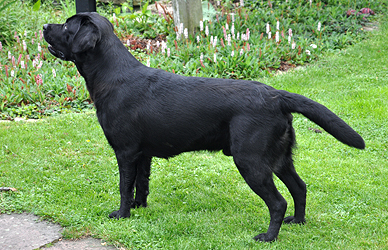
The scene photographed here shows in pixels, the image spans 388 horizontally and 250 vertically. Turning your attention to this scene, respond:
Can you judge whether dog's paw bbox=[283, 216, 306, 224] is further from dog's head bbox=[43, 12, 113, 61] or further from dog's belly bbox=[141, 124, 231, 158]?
dog's head bbox=[43, 12, 113, 61]

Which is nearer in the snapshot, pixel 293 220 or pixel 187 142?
pixel 187 142

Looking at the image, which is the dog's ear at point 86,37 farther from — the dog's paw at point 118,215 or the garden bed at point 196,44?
the garden bed at point 196,44

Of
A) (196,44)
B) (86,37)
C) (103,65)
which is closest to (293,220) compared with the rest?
(103,65)

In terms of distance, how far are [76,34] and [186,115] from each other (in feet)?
4.07

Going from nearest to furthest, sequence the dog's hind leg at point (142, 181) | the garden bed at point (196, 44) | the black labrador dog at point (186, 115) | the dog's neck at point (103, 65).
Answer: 1. the black labrador dog at point (186, 115)
2. the dog's neck at point (103, 65)
3. the dog's hind leg at point (142, 181)
4. the garden bed at point (196, 44)

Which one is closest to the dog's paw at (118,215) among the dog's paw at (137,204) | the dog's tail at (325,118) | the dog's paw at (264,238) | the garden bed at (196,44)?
the dog's paw at (137,204)

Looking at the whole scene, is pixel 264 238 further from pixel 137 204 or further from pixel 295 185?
pixel 137 204

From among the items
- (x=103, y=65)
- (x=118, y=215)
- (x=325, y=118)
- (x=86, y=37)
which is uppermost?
(x=86, y=37)

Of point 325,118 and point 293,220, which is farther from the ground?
point 325,118

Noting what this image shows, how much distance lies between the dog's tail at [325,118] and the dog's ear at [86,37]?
1.73m

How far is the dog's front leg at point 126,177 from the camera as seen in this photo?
3834 mm

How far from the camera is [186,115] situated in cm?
363

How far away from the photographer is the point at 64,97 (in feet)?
23.5

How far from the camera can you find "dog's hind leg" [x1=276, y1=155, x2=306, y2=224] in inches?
147
